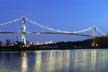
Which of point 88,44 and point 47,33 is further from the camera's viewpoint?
point 88,44

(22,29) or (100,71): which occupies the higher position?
(22,29)

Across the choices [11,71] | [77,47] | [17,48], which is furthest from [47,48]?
[11,71]

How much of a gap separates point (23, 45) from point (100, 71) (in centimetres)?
5111

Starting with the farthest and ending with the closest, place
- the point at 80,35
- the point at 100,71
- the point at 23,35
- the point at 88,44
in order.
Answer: the point at 88,44 → the point at 80,35 → the point at 23,35 → the point at 100,71

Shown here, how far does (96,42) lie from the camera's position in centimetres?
8575

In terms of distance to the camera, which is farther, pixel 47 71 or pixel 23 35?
pixel 23 35

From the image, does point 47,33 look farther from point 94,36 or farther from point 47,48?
point 47,48

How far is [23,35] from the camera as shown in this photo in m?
65.7

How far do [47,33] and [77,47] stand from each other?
98.0 feet

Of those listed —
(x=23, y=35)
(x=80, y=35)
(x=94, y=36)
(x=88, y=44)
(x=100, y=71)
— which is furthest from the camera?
(x=88, y=44)

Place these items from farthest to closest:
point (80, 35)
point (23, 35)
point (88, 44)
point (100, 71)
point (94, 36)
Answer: point (88, 44), point (94, 36), point (80, 35), point (23, 35), point (100, 71)

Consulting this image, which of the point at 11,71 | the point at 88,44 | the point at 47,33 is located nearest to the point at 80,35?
the point at 47,33

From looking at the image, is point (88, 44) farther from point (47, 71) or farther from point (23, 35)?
point (47, 71)

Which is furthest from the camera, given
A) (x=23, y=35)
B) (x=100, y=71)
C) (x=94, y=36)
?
(x=94, y=36)
